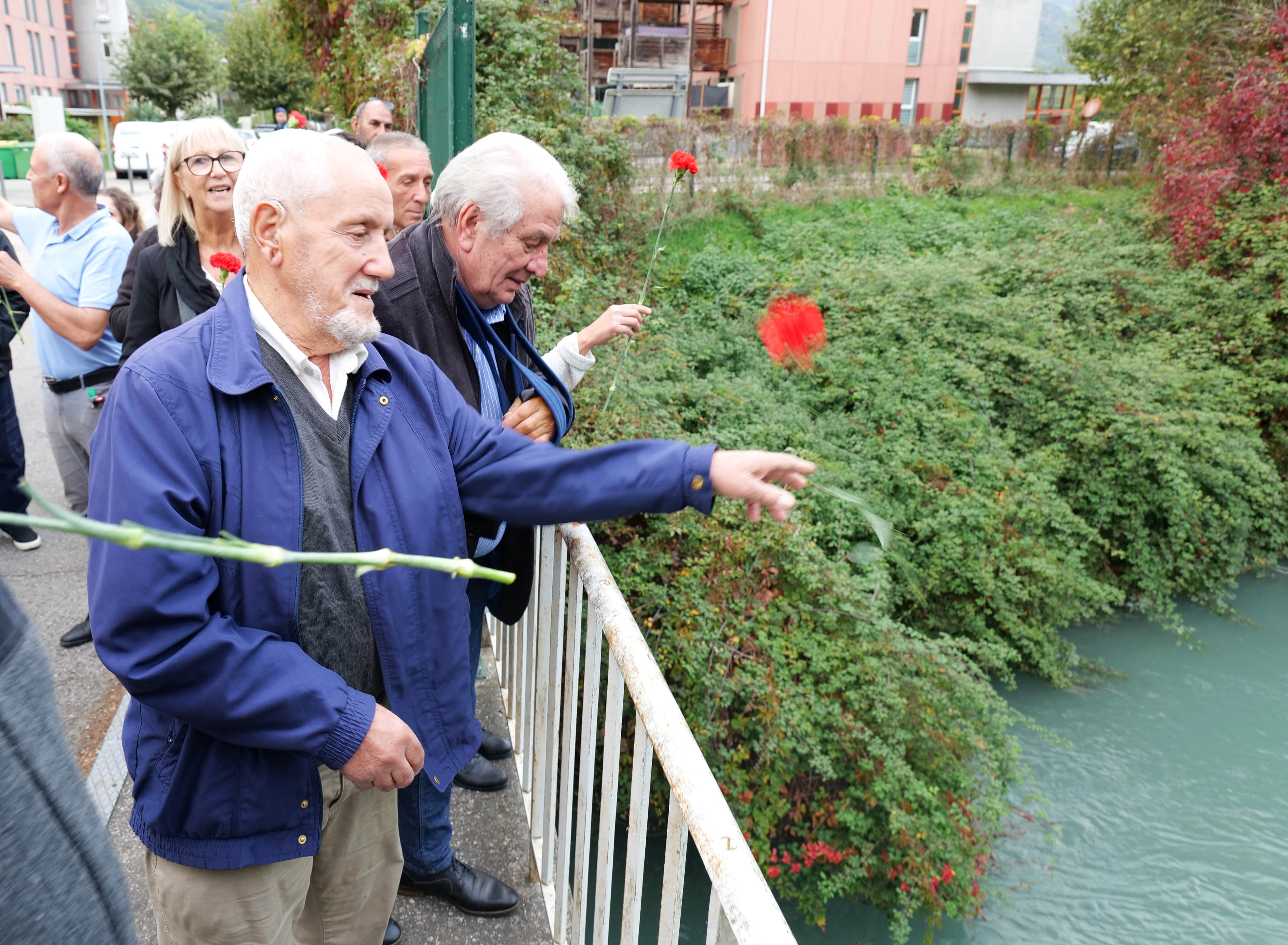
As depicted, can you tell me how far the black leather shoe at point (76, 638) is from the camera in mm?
3346

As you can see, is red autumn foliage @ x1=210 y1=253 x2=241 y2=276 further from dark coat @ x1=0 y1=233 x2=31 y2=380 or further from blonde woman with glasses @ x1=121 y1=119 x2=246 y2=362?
dark coat @ x1=0 y1=233 x2=31 y2=380

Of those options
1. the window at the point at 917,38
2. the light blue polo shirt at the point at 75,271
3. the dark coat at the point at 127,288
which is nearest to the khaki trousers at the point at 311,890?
the dark coat at the point at 127,288

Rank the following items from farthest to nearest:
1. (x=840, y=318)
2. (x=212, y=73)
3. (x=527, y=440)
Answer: (x=212, y=73) < (x=840, y=318) < (x=527, y=440)

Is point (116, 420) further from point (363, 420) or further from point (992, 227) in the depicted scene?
point (992, 227)

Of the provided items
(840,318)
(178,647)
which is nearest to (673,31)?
(840,318)

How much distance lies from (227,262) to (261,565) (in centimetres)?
151

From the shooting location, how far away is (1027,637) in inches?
266

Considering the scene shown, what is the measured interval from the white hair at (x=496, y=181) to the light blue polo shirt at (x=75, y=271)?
5.88 ft

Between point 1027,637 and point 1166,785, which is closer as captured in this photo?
point 1166,785

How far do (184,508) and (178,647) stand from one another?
0.20 m

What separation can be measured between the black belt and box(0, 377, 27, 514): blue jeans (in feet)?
1.37

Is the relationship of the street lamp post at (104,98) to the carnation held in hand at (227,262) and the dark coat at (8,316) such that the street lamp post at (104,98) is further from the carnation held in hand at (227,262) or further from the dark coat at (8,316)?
the carnation held in hand at (227,262)

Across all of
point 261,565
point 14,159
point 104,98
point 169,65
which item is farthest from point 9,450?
point 169,65

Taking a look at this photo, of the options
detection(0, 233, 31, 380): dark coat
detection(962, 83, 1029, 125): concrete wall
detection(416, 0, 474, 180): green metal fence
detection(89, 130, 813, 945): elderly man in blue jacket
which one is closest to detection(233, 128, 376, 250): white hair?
detection(89, 130, 813, 945): elderly man in blue jacket
